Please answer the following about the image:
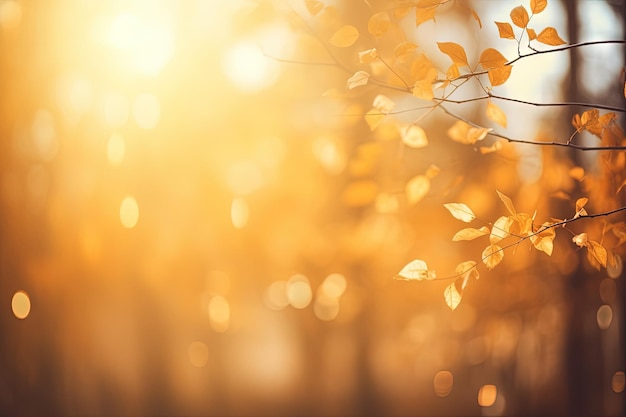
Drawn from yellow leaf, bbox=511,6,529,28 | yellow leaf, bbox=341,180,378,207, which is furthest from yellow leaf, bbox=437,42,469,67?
yellow leaf, bbox=341,180,378,207

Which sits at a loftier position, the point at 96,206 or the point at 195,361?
the point at 96,206

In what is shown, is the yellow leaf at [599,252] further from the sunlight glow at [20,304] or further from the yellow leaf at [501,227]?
the sunlight glow at [20,304]

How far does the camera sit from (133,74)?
10.8ft

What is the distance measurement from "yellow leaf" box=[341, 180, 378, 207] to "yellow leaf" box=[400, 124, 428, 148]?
1.30 metres

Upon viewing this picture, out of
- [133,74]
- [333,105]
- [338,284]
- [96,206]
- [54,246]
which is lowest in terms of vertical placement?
[338,284]

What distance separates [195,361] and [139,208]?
113 centimetres

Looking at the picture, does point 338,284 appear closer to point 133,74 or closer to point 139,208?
point 139,208

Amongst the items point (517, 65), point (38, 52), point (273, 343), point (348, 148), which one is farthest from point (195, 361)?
point (517, 65)

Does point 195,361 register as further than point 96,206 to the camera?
Yes

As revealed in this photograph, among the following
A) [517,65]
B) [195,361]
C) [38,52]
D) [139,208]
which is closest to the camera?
[517,65]

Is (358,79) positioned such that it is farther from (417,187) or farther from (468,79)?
(417,187)

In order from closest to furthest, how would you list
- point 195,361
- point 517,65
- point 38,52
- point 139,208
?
point 517,65 → point 38,52 → point 139,208 → point 195,361

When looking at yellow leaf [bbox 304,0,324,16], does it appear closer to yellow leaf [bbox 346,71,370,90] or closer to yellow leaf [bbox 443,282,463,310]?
yellow leaf [bbox 346,71,370,90]

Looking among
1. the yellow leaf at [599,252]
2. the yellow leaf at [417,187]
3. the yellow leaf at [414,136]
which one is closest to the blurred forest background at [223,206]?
the yellow leaf at [417,187]
